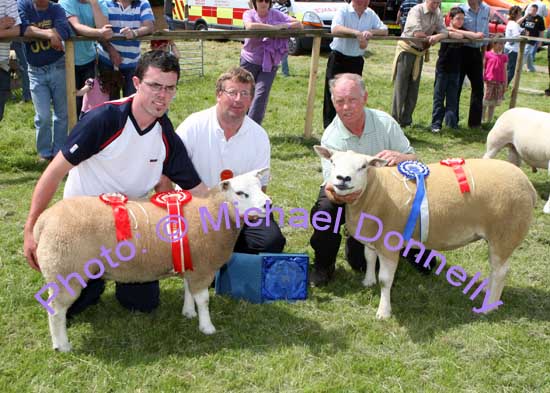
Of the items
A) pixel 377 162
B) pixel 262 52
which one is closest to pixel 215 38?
pixel 262 52

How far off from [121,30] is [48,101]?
3.52 ft

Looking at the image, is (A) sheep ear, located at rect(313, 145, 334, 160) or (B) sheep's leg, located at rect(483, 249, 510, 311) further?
(B) sheep's leg, located at rect(483, 249, 510, 311)

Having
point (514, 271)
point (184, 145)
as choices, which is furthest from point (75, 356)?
point (514, 271)

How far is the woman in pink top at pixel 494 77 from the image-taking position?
364 inches

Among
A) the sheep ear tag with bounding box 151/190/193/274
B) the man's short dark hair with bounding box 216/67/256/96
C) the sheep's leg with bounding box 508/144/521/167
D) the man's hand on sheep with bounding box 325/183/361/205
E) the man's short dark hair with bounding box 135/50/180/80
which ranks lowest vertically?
the sheep's leg with bounding box 508/144/521/167

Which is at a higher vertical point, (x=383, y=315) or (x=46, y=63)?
(x=46, y=63)

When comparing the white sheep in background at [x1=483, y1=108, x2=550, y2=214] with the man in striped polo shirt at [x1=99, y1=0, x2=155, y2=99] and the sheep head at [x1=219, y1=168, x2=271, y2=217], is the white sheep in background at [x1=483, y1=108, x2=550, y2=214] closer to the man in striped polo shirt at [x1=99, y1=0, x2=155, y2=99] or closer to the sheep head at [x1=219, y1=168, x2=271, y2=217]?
the sheep head at [x1=219, y1=168, x2=271, y2=217]

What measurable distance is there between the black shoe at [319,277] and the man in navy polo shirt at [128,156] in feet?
3.52

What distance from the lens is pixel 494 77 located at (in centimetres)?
922

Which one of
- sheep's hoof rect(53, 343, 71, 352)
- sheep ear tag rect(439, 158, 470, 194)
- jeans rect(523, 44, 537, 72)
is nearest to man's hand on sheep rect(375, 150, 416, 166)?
sheep ear tag rect(439, 158, 470, 194)

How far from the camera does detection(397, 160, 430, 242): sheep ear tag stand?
11.9ft

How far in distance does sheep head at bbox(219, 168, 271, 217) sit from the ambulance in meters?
11.3

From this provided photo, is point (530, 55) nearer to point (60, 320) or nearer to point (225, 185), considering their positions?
point (225, 185)

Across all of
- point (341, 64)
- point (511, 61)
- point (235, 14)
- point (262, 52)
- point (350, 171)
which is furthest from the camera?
point (235, 14)
